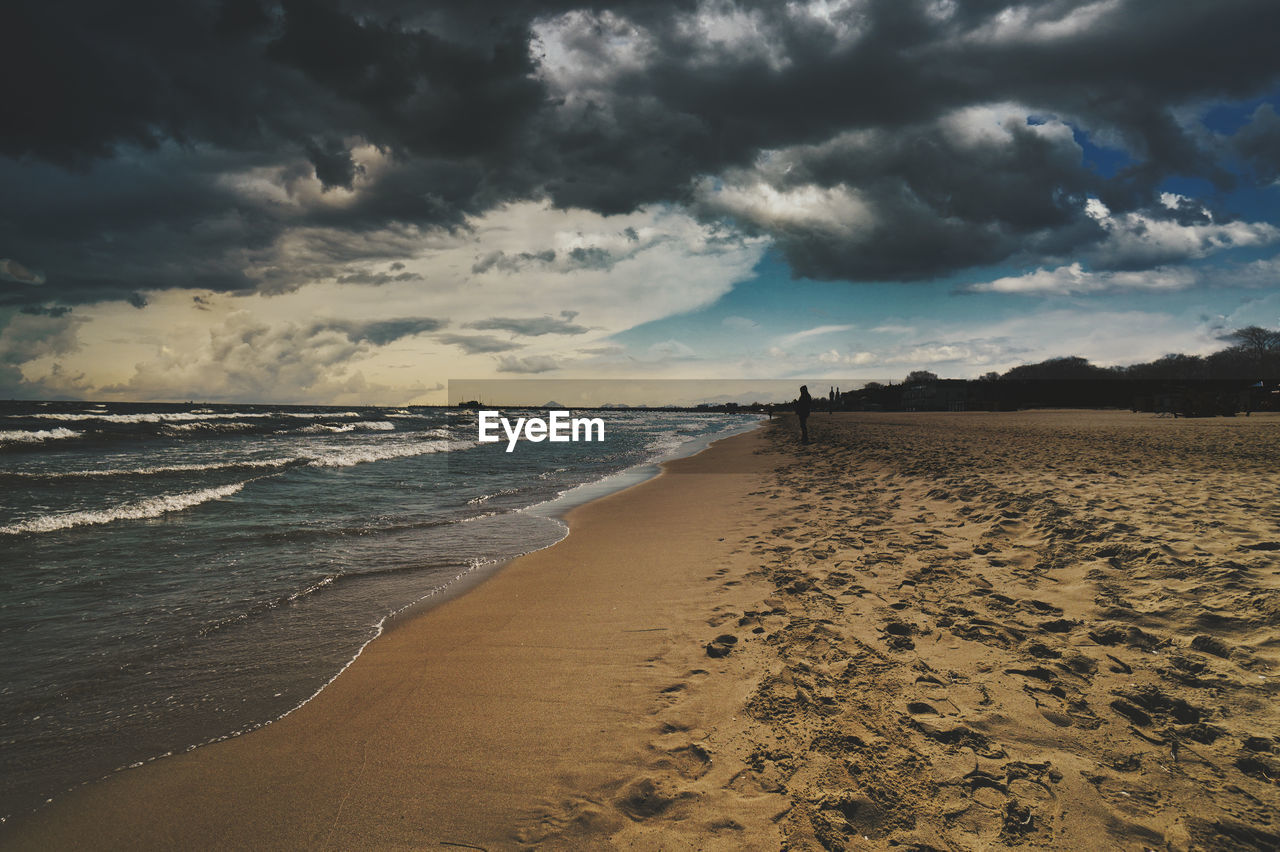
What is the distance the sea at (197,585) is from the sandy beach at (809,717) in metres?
0.48

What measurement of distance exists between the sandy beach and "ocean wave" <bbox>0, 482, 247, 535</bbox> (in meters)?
8.83

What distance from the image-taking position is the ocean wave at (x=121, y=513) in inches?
373

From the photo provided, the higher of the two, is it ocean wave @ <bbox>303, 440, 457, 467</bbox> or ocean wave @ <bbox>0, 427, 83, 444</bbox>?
ocean wave @ <bbox>0, 427, 83, 444</bbox>

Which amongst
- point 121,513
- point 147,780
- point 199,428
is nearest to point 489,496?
point 121,513

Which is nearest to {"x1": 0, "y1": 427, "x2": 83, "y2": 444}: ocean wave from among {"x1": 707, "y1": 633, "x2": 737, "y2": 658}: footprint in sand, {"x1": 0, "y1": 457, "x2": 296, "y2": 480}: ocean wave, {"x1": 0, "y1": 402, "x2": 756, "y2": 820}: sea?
{"x1": 0, "y1": 402, "x2": 756, "y2": 820}: sea

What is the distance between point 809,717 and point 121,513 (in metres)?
13.5

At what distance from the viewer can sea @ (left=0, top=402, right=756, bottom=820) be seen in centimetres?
379

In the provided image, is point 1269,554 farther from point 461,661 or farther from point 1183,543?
point 461,661

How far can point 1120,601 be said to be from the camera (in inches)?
177

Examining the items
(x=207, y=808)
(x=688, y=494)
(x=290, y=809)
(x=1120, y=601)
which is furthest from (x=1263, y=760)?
(x=688, y=494)

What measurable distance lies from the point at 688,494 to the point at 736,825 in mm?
11173

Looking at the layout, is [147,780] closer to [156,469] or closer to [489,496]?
[489,496]

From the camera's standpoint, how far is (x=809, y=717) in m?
3.34

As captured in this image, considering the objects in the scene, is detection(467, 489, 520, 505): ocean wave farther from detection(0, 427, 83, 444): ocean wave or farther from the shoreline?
detection(0, 427, 83, 444): ocean wave
